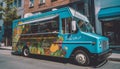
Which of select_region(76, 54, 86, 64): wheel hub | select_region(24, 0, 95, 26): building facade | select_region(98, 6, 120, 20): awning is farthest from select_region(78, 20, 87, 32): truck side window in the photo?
select_region(24, 0, 95, 26): building facade

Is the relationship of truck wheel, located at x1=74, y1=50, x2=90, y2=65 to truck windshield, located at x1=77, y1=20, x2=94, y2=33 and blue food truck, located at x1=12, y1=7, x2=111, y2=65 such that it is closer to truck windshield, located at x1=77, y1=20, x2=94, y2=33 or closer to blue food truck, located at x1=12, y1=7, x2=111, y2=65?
blue food truck, located at x1=12, y1=7, x2=111, y2=65

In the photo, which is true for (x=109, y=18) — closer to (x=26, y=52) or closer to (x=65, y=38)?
(x=65, y=38)

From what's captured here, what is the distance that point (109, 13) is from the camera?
647 inches

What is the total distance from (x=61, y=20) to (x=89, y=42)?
7.59ft

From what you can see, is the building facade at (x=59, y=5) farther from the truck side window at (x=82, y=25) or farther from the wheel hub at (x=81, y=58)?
the wheel hub at (x=81, y=58)

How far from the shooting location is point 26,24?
556 inches

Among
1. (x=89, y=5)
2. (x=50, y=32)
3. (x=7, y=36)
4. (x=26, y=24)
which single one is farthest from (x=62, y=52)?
(x=7, y=36)

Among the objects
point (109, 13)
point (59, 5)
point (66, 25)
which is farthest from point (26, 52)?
point (59, 5)

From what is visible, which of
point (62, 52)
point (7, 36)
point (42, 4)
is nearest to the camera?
point (62, 52)

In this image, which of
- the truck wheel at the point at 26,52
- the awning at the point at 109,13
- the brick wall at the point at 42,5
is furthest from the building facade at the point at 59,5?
the truck wheel at the point at 26,52

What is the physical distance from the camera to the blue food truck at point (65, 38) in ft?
32.6

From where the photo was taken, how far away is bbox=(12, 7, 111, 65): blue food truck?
9.94m

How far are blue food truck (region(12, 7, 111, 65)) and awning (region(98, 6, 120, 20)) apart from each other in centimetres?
507

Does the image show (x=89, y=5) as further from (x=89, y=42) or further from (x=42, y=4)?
(x=89, y=42)
